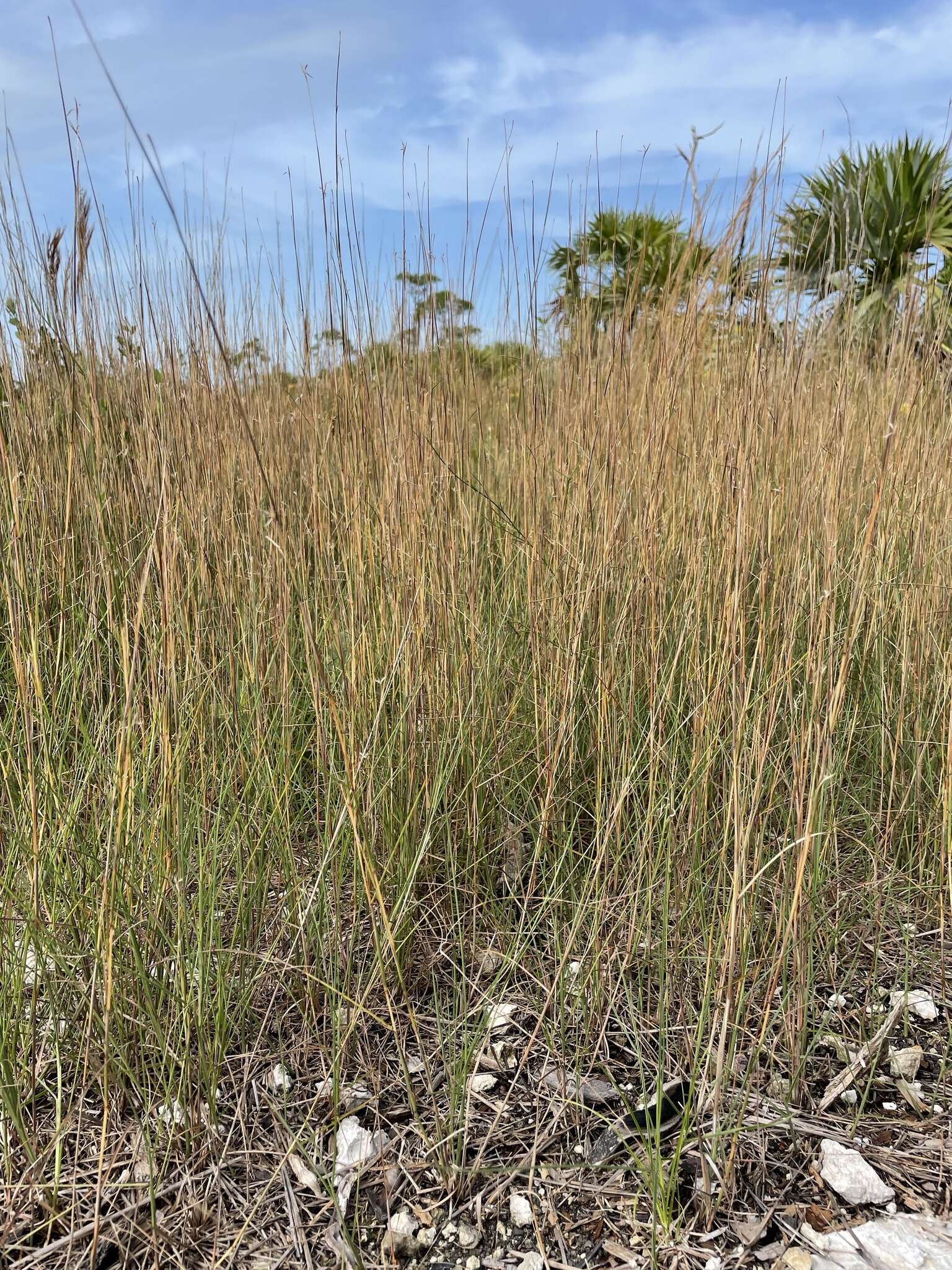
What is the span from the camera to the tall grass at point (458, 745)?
1.01 meters

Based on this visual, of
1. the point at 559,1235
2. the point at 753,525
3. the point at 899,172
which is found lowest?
the point at 559,1235

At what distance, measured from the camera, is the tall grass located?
101 cm

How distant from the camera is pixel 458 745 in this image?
1.27m

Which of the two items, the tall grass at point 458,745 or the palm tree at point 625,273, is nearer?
the tall grass at point 458,745

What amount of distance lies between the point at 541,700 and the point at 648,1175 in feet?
2.23

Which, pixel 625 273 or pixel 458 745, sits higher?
pixel 625 273

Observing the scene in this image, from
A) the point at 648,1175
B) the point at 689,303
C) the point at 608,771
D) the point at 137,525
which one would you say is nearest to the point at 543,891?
the point at 608,771

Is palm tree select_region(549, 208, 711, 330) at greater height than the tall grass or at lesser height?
greater

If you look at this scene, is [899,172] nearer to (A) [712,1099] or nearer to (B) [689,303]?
(B) [689,303]

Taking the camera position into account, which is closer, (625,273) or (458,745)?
(458,745)

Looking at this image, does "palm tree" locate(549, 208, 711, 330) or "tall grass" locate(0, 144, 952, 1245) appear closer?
"tall grass" locate(0, 144, 952, 1245)

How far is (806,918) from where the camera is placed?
1.06 m

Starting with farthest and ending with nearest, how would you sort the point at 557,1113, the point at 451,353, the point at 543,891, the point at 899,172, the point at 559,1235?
1. the point at 899,172
2. the point at 451,353
3. the point at 543,891
4. the point at 557,1113
5. the point at 559,1235

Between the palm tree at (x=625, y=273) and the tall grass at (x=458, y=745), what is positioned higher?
the palm tree at (x=625, y=273)
